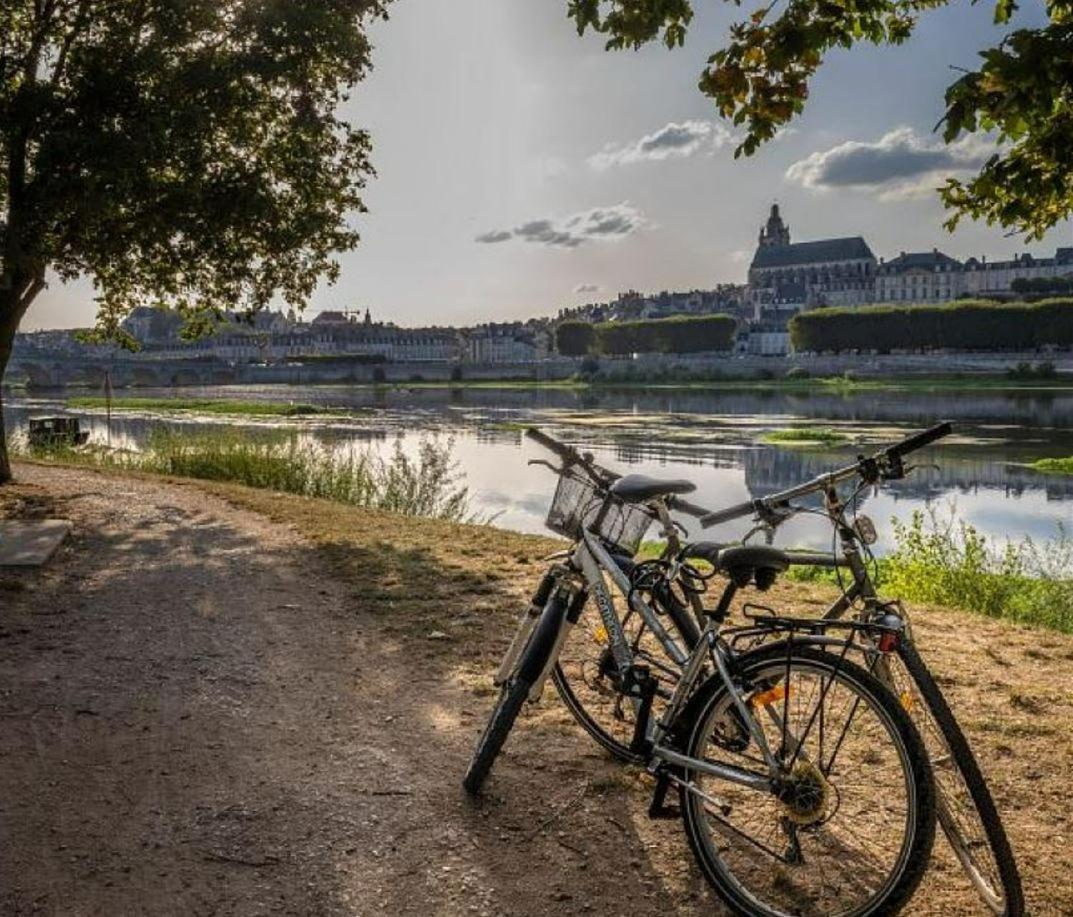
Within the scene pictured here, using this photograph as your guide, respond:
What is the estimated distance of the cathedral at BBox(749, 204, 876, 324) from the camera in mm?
162375

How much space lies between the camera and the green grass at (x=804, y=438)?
108 feet

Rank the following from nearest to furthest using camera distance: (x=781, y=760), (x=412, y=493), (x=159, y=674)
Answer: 1. (x=781, y=760)
2. (x=159, y=674)
3. (x=412, y=493)

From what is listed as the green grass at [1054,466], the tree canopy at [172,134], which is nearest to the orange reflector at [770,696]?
the tree canopy at [172,134]

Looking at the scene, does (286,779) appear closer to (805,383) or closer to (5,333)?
(5,333)

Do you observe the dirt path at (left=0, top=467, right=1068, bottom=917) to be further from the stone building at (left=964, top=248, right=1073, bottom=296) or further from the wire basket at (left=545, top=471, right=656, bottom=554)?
the stone building at (left=964, top=248, right=1073, bottom=296)

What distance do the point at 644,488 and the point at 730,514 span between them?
1.19ft

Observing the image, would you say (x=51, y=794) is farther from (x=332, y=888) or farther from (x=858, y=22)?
(x=858, y=22)

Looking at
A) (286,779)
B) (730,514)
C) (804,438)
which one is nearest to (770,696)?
(730,514)

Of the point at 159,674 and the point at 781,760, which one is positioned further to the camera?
the point at 159,674

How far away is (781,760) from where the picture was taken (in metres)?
3.11

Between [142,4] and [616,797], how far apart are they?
1138 centimetres

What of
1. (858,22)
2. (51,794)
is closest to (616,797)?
(51,794)

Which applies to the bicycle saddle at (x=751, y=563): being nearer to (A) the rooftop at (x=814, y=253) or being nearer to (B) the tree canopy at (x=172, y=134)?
(B) the tree canopy at (x=172, y=134)

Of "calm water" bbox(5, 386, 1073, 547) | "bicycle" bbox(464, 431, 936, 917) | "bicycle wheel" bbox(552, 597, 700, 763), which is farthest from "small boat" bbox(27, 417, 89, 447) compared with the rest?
"bicycle" bbox(464, 431, 936, 917)
